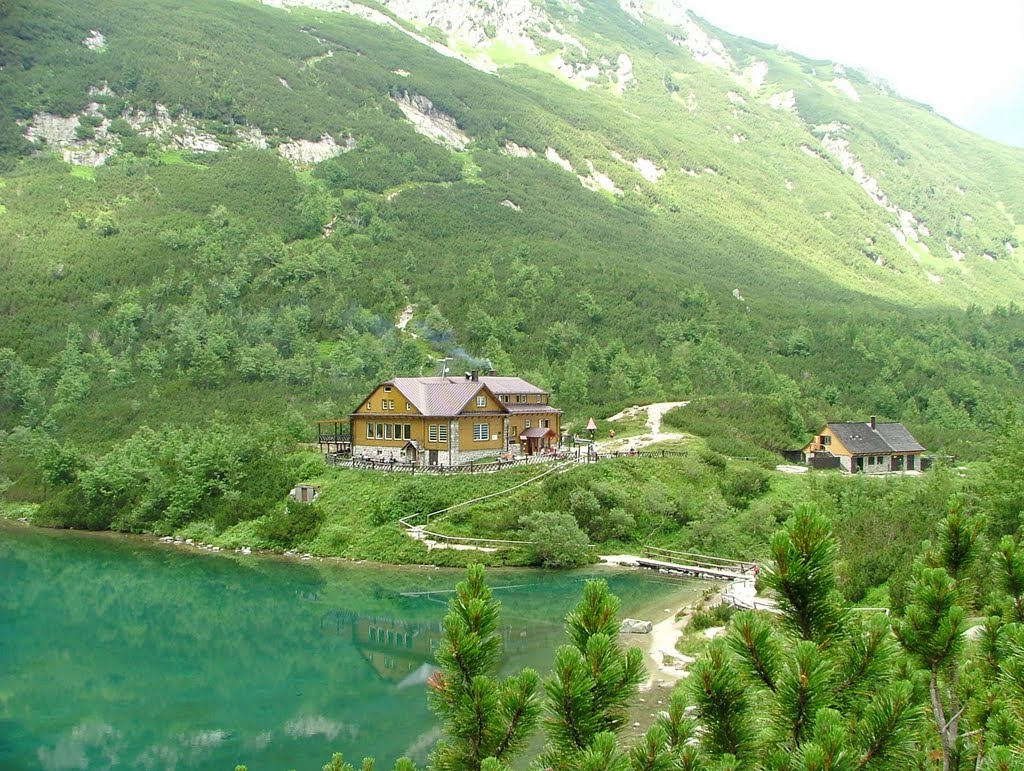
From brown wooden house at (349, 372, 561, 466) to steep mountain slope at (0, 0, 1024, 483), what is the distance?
9.39 meters

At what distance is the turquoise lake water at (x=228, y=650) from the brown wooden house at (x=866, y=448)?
22.4m

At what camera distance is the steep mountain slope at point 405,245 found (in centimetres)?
6844

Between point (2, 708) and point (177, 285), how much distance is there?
2340 inches

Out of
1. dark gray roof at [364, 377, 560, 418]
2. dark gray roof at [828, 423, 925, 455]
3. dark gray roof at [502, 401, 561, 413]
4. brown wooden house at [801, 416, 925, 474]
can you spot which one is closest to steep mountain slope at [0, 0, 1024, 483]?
brown wooden house at [801, 416, 925, 474]

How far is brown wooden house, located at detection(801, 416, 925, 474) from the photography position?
5316cm

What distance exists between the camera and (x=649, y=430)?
2213 inches

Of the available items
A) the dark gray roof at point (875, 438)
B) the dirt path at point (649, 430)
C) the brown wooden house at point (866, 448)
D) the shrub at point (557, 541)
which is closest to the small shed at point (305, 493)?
the shrub at point (557, 541)

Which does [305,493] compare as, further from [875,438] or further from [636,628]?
[875,438]

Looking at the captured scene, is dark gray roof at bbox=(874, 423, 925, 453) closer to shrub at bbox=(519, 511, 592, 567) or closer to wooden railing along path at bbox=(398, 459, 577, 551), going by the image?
wooden railing along path at bbox=(398, 459, 577, 551)

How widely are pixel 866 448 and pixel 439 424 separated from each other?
1055 inches

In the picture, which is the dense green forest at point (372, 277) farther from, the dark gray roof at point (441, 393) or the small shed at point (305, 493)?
the dark gray roof at point (441, 393)

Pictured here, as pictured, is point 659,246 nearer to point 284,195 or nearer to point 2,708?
point 284,195

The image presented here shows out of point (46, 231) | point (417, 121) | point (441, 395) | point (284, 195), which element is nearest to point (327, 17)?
point (417, 121)

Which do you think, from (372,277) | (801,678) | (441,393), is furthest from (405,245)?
(801,678)
